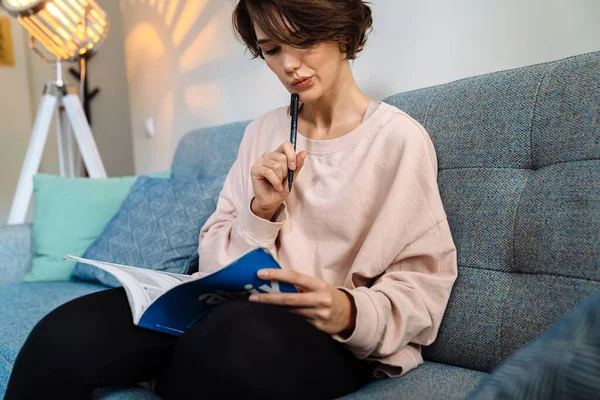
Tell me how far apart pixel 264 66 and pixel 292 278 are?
4.33 feet

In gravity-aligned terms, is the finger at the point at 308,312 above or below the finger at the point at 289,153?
below

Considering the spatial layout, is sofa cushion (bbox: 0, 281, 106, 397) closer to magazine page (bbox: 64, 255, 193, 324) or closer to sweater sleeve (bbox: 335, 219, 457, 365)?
magazine page (bbox: 64, 255, 193, 324)

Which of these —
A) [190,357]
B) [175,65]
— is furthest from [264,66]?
[190,357]

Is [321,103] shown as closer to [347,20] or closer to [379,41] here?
[347,20]

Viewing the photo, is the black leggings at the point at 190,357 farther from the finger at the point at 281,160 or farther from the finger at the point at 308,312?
the finger at the point at 281,160

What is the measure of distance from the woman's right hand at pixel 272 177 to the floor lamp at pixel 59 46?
1521mm

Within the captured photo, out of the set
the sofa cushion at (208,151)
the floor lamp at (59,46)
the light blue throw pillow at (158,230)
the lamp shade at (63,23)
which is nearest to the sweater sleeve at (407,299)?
the light blue throw pillow at (158,230)

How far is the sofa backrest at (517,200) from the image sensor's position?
77 centimetres

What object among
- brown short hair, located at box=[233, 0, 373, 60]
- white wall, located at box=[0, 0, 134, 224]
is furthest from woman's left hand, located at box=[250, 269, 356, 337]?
white wall, located at box=[0, 0, 134, 224]

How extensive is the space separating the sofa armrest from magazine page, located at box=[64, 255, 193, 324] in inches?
41.6

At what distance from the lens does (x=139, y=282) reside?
0.80 metres

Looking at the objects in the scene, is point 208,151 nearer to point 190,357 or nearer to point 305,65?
point 305,65

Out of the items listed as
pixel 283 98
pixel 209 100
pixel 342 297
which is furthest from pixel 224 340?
pixel 209 100

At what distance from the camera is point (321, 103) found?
1.05m
